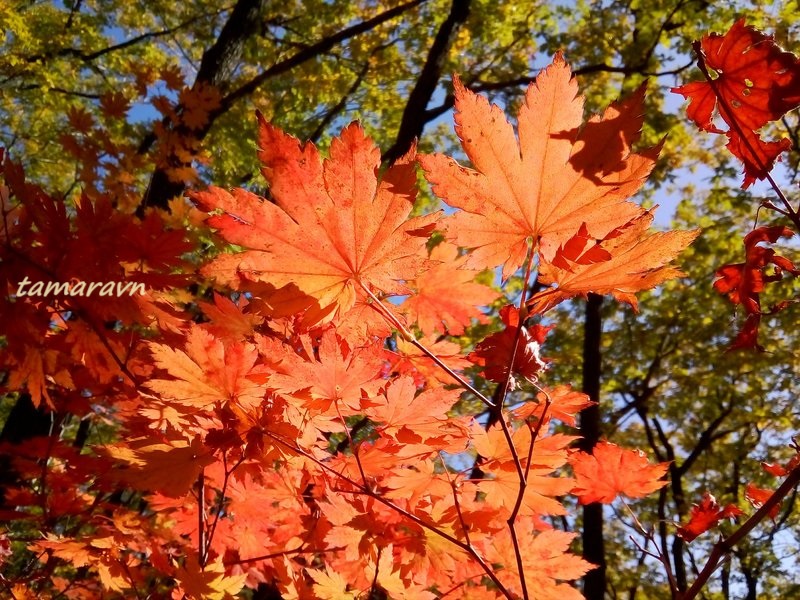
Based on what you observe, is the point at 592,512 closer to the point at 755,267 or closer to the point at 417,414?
the point at 417,414

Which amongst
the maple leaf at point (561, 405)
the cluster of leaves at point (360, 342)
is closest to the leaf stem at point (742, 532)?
the cluster of leaves at point (360, 342)

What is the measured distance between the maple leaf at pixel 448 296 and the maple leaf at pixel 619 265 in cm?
69

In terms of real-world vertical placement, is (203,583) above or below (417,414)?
below

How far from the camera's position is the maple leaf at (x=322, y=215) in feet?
3.15

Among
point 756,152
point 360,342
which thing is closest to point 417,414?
point 360,342

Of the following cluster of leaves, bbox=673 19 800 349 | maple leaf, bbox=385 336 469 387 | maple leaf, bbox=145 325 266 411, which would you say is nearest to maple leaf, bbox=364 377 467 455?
maple leaf, bbox=145 325 266 411

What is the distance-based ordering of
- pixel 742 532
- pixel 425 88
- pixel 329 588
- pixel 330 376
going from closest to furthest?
1. pixel 742 532
2. pixel 330 376
3. pixel 329 588
4. pixel 425 88

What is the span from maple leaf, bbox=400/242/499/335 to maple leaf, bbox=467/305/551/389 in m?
0.40

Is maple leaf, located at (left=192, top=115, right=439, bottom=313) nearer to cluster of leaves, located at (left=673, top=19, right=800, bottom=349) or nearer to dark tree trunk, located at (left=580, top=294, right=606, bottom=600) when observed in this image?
cluster of leaves, located at (left=673, top=19, right=800, bottom=349)

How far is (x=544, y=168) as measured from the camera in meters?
0.91

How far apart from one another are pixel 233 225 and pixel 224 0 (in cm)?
1059

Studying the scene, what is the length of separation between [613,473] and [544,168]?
104 cm

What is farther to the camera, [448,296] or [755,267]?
[448,296]

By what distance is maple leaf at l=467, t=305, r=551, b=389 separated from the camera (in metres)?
1.15
